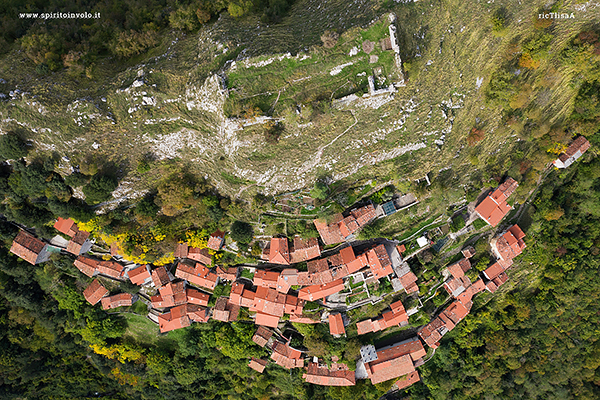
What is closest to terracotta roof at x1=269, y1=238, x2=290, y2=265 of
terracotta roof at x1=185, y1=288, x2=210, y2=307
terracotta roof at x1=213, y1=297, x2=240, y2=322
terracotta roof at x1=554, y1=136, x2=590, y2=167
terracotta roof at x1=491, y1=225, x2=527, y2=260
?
terracotta roof at x1=213, y1=297, x2=240, y2=322

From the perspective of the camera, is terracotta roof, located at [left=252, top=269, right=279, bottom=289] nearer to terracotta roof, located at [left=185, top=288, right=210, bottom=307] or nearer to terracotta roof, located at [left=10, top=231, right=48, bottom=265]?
terracotta roof, located at [left=185, top=288, right=210, bottom=307]

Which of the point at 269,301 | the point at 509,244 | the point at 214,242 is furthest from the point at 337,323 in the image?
the point at 509,244

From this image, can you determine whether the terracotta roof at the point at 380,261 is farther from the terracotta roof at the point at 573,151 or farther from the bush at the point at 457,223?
the terracotta roof at the point at 573,151

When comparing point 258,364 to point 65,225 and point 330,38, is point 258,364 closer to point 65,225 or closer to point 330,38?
point 65,225

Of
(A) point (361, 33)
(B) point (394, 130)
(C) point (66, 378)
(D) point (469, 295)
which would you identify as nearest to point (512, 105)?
(B) point (394, 130)

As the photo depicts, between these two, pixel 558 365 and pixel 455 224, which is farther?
pixel 558 365

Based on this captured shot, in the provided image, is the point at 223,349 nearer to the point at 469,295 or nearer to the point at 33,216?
the point at 33,216
